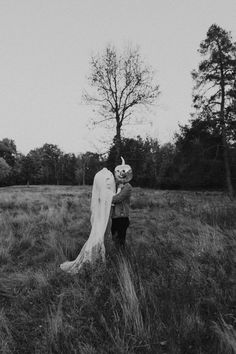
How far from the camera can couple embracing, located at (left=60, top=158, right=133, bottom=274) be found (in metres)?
4.84

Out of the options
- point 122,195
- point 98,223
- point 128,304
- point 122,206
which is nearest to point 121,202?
point 122,206

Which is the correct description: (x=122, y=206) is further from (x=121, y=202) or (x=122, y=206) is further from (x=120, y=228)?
(x=120, y=228)

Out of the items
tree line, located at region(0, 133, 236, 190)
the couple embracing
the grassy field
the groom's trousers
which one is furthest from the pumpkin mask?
tree line, located at region(0, 133, 236, 190)

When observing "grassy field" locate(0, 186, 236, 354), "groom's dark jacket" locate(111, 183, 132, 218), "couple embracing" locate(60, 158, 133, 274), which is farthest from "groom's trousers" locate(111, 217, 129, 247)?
"grassy field" locate(0, 186, 236, 354)

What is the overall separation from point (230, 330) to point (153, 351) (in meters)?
0.80

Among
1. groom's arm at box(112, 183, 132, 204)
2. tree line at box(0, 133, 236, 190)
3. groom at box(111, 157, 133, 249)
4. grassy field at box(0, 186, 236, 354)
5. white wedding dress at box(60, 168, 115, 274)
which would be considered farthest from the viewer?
tree line at box(0, 133, 236, 190)

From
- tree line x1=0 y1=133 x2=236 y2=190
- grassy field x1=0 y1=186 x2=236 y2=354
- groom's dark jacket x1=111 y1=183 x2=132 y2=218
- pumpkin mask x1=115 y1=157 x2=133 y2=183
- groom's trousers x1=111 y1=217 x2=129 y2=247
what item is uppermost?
tree line x1=0 y1=133 x2=236 y2=190

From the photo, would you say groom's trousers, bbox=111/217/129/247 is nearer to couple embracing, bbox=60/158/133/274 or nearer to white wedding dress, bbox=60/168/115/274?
couple embracing, bbox=60/158/133/274

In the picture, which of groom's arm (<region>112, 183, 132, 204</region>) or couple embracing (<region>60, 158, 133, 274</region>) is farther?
groom's arm (<region>112, 183, 132, 204</region>)

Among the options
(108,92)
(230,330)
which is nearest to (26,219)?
(230,330)

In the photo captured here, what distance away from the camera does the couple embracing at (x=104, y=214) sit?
484 centimetres

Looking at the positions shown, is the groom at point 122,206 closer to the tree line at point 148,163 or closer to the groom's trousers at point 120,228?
the groom's trousers at point 120,228

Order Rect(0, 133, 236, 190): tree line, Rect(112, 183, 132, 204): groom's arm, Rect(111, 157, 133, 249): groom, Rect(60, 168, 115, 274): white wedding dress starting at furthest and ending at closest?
1. Rect(0, 133, 236, 190): tree line
2. Rect(111, 157, 133, 249): groom
3. Rect(112, 183, 132, 204): groom's arm
4. Rect(60, 168, 115, 274): white wedding dress

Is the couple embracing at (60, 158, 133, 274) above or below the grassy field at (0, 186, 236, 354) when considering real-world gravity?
above
